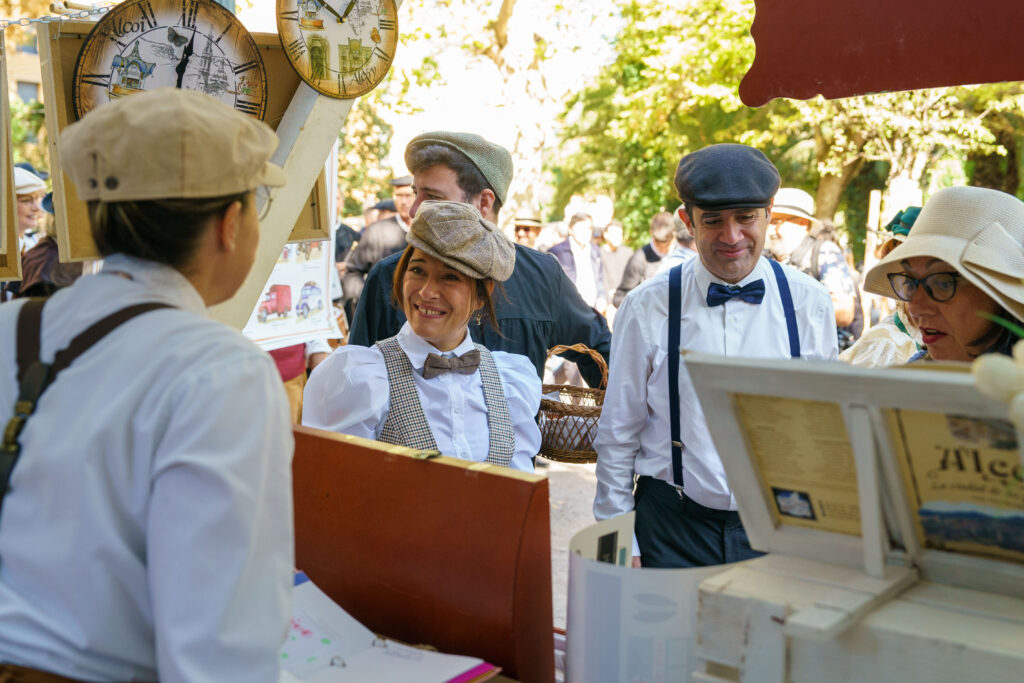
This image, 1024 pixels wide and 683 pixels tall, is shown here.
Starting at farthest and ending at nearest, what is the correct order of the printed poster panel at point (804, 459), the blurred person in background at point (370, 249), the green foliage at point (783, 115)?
1. the green foliage at point (783, 115)
2. the blurred person in background at point (370, 249)
3. the printed poster panel at point (804, 459)

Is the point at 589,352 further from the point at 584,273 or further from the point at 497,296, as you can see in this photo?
the point at 584,273

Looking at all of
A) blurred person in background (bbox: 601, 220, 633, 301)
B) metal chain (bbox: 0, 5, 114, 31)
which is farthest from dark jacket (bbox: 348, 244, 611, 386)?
blurred person in background (bbox: 601, 220, 633, 301)

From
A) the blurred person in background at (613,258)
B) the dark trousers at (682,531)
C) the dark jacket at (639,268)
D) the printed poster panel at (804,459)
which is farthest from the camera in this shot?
the blurred person in background at (613,258)

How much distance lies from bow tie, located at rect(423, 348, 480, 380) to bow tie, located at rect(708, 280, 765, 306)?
2.15 ft

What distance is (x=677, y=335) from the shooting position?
99.0 inches

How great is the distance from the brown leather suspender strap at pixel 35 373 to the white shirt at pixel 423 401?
3.33ft

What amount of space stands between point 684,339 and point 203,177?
158 cm

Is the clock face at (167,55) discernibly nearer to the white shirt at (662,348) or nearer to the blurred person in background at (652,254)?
the white shirt at (662,348)

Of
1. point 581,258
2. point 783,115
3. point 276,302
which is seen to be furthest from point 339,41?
point 783,115

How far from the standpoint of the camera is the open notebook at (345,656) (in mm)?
1582

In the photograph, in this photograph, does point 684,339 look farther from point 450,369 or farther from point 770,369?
point 770,369

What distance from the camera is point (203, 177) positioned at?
121 cm

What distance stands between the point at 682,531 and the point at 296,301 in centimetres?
239

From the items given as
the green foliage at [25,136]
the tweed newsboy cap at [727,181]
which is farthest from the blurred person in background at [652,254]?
the green foliage at [25,136]
